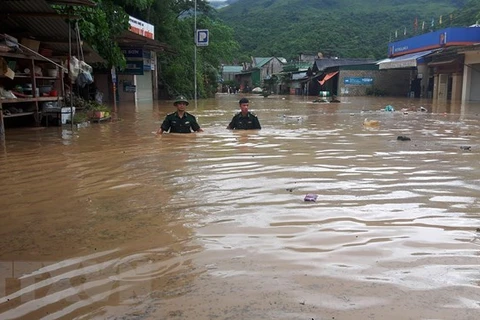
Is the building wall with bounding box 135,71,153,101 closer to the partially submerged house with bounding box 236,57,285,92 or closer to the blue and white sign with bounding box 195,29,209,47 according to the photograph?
the blue and white sign with bounding box 195,29,209,47

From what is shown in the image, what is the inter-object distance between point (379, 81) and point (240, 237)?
48.0m

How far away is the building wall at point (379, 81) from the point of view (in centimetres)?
4844

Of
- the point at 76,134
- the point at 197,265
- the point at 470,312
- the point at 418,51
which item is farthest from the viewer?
the point at 418,51

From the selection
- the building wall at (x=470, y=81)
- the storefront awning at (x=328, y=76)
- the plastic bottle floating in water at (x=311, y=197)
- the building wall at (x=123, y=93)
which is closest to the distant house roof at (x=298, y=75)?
the storefront awning at (x=328, y=76)

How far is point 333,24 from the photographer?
88062 millimetres

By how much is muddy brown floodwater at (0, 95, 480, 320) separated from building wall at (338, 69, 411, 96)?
42.4 metres

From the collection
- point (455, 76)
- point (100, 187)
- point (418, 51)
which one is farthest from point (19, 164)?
point (418, 51)

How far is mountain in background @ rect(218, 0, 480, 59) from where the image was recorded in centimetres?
7900

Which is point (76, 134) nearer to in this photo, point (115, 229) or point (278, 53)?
point (115, 229)

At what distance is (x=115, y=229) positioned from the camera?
4.07 m

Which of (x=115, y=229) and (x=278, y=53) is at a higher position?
(x=278, y=53)

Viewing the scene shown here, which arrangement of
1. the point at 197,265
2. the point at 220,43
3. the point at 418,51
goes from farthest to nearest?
1. the point at 220,43
2. the point at 418,51
3. the point at 197,265

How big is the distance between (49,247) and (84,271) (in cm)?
60

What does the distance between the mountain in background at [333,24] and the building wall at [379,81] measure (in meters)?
12.9
